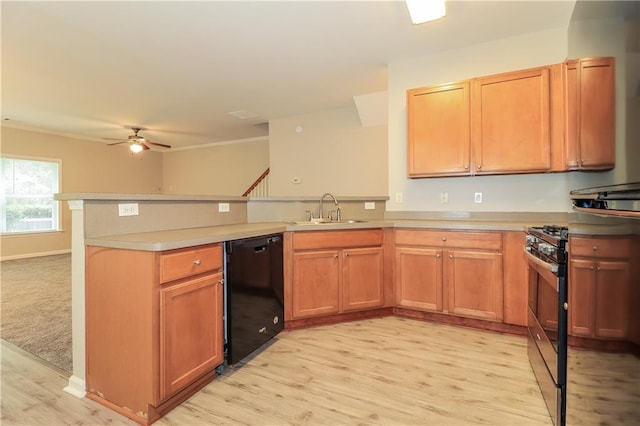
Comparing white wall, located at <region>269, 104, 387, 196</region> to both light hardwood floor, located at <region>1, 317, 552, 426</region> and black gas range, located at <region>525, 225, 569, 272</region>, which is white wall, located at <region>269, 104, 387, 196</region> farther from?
black gas range, located at <region>525, 225, 569, 272</region>

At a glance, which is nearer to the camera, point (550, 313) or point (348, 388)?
point (550, 313)

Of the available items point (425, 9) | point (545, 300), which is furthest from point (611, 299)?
point (425, 9)

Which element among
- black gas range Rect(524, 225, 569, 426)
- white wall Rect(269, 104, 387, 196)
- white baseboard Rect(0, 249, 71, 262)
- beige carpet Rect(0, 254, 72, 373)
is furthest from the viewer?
white baseboard Rect(0, 249, 71, 262)

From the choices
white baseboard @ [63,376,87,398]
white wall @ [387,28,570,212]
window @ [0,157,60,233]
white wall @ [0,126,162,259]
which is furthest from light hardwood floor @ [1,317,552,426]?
white wall @ [0,126,162,259]

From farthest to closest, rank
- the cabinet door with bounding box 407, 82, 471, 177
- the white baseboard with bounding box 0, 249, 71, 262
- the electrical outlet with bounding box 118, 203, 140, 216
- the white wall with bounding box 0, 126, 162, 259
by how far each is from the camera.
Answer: the white wall with bounding box 0, 126, 162, 259 < the white baseboard with bounding box 0, 249, 71, 262 < the cabinet door with bounding box 407, 82, 471, 177 < the electrical outlet with bounding box 118, 203, 140, 216

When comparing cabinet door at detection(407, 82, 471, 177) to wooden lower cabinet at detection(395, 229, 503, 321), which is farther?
cabinet door at detection(407, 82, 471, 177)

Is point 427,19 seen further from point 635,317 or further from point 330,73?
point 635,317

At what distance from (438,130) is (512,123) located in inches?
23.8

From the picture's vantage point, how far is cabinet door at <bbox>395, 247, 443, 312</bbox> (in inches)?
109

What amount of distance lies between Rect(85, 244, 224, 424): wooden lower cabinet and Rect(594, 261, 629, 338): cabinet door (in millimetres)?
1720

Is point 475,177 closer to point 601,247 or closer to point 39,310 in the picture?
point 601,247

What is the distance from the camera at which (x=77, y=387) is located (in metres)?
1.78

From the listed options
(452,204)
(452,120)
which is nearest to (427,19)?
(452,120)

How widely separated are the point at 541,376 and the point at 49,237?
865 cm
